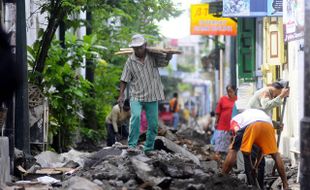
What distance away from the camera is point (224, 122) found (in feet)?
60.0

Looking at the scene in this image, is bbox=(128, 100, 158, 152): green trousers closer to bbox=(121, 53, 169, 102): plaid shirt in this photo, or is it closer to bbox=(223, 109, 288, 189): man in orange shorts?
bbox=(121, 53, 169, 102): plaid shirt

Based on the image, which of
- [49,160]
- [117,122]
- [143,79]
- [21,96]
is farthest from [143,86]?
[117,122]

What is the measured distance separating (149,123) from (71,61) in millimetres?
5374

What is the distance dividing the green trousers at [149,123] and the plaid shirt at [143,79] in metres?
0.12

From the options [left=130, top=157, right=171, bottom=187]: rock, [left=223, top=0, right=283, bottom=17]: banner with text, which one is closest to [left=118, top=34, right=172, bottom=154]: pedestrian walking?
[left=130, top=157, right=171, bottom=187]: rock

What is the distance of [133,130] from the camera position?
1262 cm

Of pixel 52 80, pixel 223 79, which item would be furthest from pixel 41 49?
pixel 223 79

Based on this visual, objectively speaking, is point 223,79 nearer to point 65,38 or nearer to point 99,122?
point 99,122

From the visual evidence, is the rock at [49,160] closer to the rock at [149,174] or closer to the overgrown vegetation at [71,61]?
the overgrown vegetation at [71,61]

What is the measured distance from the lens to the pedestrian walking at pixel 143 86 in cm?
1266

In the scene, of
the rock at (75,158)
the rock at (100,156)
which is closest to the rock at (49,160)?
the rock at (75,158)

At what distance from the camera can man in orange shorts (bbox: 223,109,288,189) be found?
11.2m

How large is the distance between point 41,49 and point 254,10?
4877 mm

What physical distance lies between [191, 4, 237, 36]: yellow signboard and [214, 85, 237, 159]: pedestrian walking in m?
4.75
